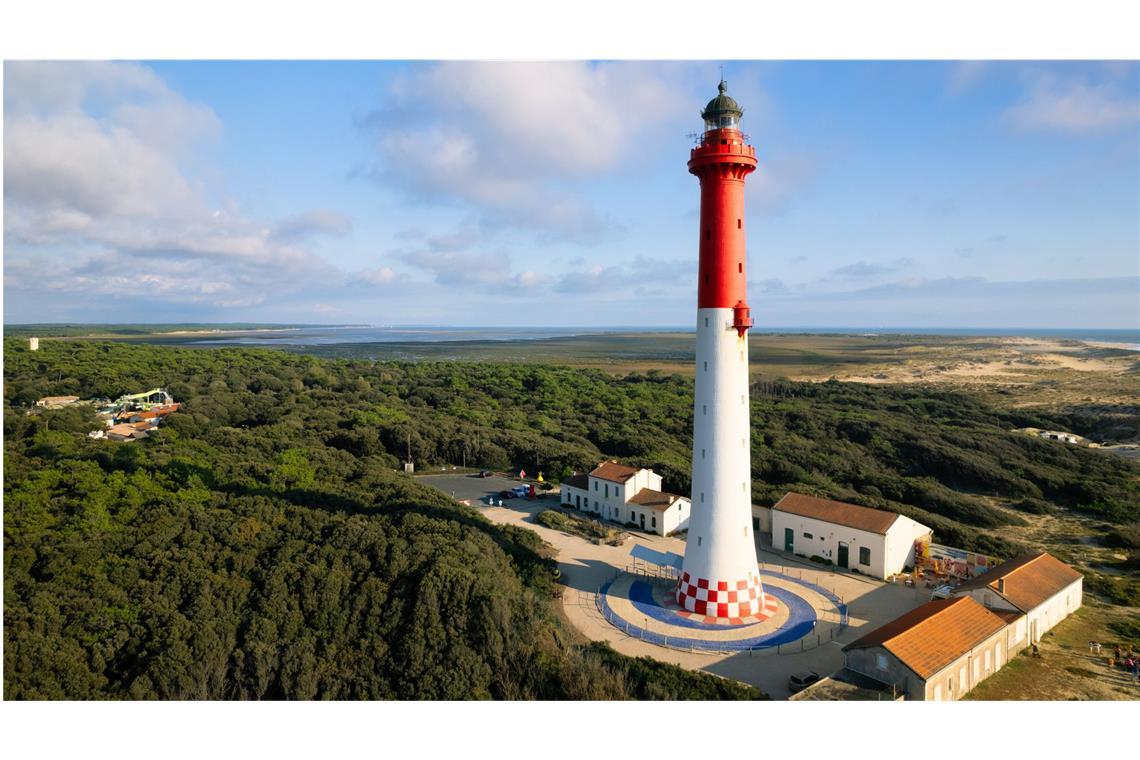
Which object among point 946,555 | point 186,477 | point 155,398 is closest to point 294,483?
point 186,477

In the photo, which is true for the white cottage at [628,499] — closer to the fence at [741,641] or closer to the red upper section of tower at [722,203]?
the fence at [741,641]

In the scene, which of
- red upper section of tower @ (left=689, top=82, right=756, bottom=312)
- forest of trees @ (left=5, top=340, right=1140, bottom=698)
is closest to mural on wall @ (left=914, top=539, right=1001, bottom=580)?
forest of trees @ (left=5, top=340, right=1140, bottom=698)

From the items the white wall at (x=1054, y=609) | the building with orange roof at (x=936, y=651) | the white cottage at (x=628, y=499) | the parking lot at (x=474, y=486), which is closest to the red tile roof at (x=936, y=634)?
the building with orange roof at (x=936, y=651)

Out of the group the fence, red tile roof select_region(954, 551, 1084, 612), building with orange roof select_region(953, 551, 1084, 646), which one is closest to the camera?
the fence

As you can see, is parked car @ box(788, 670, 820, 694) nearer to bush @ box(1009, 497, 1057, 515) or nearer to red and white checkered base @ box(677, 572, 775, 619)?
red and white checkered base @ box(677, 572, 775, 619)

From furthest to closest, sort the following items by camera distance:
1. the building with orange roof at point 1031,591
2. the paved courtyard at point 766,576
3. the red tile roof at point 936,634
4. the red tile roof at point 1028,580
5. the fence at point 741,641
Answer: the red tile roof at point 1028,580 < the building with orange roof at point 1031,591 < the fence at point 741,641 < the paved courtyard at point 766,576 < the red tile roof at point 936,634

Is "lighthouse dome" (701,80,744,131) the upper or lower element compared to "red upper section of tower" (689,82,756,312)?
upper

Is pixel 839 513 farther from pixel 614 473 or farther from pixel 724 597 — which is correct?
pixel 614 473
